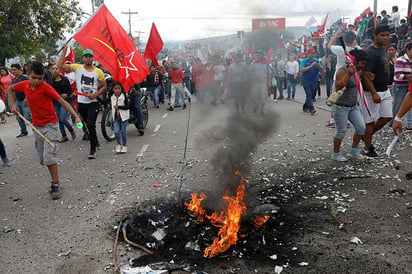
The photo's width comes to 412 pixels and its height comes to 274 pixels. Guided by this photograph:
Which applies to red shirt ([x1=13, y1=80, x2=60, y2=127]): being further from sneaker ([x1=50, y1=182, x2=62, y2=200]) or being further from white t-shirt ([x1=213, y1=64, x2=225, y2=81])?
white t-shirt ([x1=213, y1=64, x2=225, y2=81])


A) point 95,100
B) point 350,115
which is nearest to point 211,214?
point 350,115

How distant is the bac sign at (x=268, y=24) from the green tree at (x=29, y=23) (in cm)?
1394

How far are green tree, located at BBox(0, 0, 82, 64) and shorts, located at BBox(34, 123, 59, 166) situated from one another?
11995mm

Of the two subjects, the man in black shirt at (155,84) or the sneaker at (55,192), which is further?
the man in black shirt at (155,84)

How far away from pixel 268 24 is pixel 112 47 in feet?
11.3

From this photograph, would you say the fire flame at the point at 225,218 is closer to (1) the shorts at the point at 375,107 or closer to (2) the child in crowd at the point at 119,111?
(1) the shorts at the point at 375,107

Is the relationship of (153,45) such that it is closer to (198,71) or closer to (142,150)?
(198,71)

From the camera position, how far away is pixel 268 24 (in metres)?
4.24

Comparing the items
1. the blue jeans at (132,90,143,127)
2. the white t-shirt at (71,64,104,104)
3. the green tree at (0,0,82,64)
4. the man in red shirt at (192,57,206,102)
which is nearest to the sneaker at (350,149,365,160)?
the man in red shirt at (192,57,206,102)

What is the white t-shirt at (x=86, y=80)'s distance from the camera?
6797 millimetres

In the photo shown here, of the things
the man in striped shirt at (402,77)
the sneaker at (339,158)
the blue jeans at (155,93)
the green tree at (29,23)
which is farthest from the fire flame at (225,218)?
the green tree at (29,23)

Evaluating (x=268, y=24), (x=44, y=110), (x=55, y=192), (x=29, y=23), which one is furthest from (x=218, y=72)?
(x=29, y=23)

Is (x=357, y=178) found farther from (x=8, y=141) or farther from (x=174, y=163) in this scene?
(x=8, y=141)

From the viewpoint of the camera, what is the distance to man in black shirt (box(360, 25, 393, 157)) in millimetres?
5465
